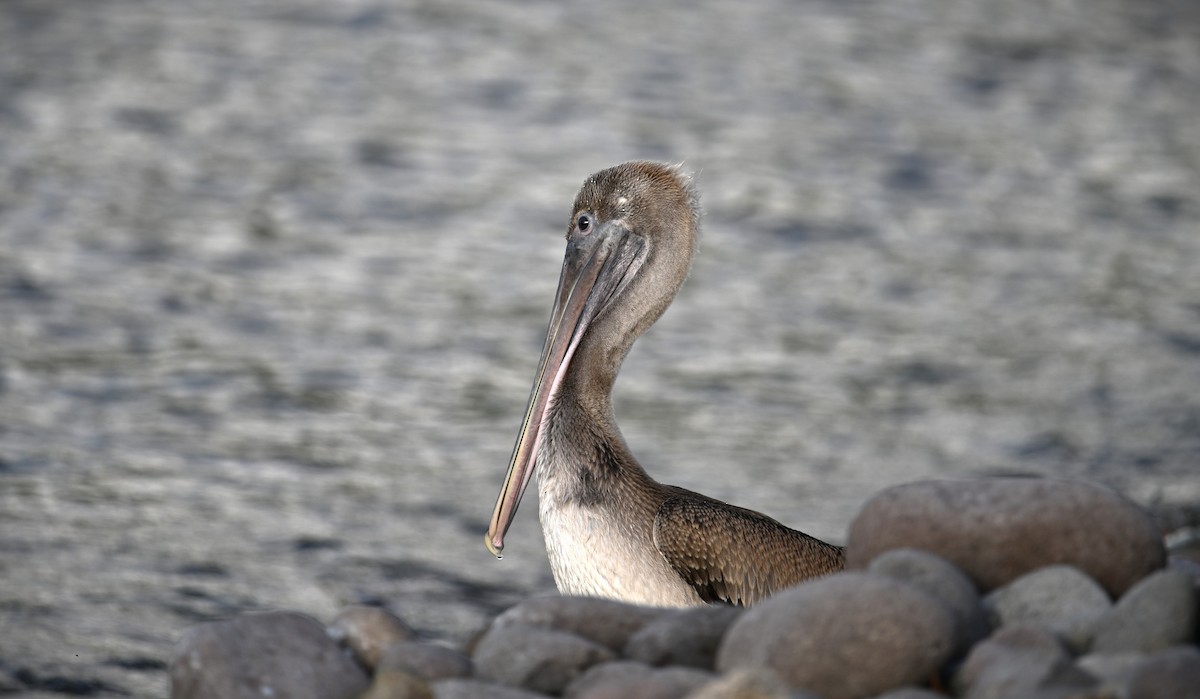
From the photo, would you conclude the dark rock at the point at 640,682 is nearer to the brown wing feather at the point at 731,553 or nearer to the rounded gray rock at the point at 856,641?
the rounded gray rock at the point at 856,641

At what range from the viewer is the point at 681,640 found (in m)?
3.24

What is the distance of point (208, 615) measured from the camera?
580cm

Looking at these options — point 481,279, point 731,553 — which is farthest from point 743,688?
point 481,279

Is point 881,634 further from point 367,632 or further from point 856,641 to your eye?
point 367,632

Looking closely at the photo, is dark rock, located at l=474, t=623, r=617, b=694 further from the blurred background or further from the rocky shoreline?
the blurred background

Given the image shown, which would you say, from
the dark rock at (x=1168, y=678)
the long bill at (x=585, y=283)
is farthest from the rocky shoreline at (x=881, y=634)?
the long bill at (x=585, y=283)

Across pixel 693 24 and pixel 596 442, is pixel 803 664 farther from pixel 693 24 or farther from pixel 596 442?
pixel 693 24

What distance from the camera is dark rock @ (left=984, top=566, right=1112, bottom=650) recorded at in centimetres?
Answer: 316

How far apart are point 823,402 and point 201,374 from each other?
9.96 ft

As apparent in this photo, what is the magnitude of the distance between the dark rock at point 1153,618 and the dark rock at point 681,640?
720 mm

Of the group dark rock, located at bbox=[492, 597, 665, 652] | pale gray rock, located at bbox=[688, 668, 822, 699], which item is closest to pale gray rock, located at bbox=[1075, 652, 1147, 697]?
pale gray rock, located at bbox=[688, 668, 822, 699]

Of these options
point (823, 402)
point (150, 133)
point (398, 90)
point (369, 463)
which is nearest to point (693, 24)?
point (398, 90)

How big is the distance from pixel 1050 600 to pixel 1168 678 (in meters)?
0.53

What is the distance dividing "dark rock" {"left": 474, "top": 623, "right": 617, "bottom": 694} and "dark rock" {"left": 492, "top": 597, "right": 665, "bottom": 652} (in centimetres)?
8
